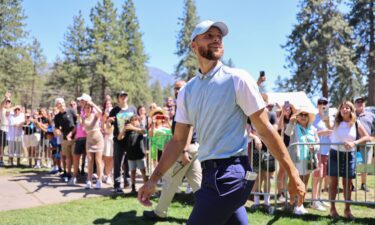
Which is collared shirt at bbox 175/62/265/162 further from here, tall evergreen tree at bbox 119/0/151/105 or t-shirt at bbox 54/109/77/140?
tall evergreen tree at bbox 119/0/151/105

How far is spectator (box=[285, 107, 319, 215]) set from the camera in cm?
652

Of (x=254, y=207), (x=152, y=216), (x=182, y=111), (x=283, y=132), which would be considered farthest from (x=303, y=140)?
(x=182, y=111)

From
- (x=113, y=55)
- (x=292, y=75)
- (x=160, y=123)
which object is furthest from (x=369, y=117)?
(x=113, y=55)

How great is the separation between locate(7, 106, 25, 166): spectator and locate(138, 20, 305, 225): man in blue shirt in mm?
10372

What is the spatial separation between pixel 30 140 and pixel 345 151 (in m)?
9.13

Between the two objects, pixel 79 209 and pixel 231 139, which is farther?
pixel 79 209

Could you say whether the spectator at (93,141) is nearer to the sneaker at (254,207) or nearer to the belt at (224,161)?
the sneaker at (254,207)

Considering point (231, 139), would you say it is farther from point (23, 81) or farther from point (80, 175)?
point (23, 81)

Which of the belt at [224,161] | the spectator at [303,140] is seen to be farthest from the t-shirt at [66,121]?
the belt at [224,161]

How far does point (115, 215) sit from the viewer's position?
19.7 feet

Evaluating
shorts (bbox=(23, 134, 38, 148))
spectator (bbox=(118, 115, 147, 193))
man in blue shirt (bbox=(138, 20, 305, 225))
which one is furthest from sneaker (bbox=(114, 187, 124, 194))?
man in blue shirt (bbox=(138, 20, 305, 225))

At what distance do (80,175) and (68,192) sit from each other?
2144 mm

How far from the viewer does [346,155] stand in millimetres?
6148

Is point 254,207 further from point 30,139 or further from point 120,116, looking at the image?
point 30,139
